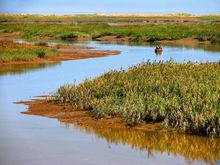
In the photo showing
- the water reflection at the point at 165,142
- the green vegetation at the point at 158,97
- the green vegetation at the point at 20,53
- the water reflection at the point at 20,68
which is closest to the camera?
the water reflection at the point at 165,142

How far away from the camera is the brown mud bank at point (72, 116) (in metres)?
14.1

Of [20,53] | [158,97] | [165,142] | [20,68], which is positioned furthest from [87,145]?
[20,53]

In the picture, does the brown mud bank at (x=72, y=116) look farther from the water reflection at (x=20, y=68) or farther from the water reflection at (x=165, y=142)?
the water reflection at (x=20, y=68)

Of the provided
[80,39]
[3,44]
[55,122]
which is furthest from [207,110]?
[80,39]

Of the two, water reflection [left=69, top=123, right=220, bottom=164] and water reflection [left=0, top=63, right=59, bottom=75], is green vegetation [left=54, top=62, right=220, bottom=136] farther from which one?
water reflection [left=0, top=63, right=59, bottom=75]

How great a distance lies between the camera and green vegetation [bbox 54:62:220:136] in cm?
1327

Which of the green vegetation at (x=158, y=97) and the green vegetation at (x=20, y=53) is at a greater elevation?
the green vegetation at (x=158, y=97)

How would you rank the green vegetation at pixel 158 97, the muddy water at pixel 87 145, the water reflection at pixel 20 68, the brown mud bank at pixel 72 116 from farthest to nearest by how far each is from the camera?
the water reflection at pixel 20 68 → the brown mud bank at pixel 72 116 → the green vegetation at pixel 158 97 → the muddy water at pixel 87 145

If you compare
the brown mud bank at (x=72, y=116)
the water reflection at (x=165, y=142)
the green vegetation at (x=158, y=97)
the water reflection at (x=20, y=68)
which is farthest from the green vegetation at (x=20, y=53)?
the water reflection at (x=165, y=142)

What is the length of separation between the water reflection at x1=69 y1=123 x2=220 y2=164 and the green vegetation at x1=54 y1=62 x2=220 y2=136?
341 millimetres

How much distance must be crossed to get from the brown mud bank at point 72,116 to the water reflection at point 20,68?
9.71 metres

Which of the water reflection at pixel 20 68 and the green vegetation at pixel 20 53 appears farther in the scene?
the green vegetation at pixel 20 53

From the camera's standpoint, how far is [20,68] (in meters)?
29.4

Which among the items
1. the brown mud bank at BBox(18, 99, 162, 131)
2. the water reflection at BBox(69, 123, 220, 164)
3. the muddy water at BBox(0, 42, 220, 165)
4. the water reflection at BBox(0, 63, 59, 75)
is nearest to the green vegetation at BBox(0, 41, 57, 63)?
the water reflection at BBox(0, 63, 59, 75)
